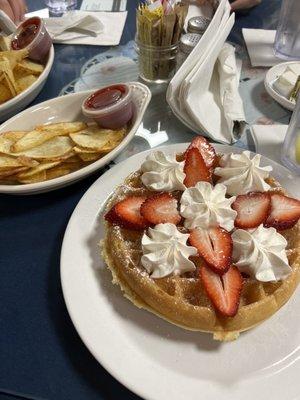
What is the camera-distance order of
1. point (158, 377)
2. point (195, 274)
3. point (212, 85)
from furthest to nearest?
point (212, 85)
point (195, 274)
point (158, 377)

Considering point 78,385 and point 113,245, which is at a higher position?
point 113,245

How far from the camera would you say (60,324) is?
0.99m

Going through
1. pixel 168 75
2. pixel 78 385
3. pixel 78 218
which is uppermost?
pixel 168 75

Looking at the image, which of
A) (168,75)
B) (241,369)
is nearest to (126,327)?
(241,369)

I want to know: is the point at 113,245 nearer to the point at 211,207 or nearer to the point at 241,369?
the point at 211,207

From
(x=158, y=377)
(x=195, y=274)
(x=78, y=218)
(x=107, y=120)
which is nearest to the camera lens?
(x=158, y=377)

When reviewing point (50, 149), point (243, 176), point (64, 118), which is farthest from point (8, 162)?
point (243, 176)

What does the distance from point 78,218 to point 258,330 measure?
0.54 m

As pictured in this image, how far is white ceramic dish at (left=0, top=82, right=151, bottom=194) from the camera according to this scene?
1184 millimetres

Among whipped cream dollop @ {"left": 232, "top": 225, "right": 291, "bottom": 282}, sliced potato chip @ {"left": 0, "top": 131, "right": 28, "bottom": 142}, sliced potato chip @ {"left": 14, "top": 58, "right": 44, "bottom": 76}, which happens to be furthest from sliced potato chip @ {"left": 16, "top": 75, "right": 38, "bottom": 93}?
whipped cream dollop @ {"left": 232, "top": 225, "right": 291, "bottom": 282}

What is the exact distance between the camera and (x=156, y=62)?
63.4 inches

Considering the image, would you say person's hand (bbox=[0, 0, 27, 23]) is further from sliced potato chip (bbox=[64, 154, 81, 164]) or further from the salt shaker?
sliced potato chip (bbox=[64, 154, 81, 164])

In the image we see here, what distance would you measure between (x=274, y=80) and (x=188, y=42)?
403 mm

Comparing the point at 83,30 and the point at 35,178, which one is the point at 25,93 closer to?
the point at 35,178
